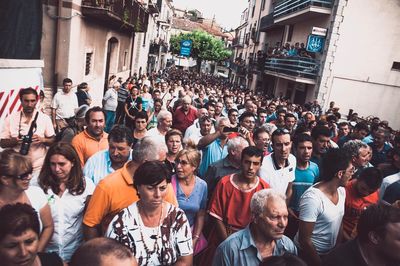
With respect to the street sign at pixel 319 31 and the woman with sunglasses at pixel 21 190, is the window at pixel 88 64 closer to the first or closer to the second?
the street sign at pixel 319 31

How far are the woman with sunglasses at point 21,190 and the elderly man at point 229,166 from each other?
1.95 metres

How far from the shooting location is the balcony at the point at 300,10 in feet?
53.3

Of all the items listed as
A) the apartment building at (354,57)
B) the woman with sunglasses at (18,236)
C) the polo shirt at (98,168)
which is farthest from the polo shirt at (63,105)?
the apartment building at (354,57)

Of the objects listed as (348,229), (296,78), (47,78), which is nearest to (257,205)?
(348,229)

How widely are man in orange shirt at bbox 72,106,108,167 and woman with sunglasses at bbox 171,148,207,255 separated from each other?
1.33 m

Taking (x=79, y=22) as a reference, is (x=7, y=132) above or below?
below

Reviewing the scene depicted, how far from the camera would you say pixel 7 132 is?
434 cm

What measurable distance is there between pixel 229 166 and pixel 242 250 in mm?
1648

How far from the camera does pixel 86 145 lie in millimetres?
4410

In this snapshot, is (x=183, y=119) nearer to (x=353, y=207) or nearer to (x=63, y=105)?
(x=63, y=105)

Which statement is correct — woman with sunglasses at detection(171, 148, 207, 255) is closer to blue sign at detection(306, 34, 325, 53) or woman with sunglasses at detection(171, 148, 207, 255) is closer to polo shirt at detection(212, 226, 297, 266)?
polo shirt at detection(212, 226, 297, 266)

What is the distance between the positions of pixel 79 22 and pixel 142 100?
11.8 feet

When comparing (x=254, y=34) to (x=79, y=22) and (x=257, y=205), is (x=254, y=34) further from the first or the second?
(x=257, y=205)

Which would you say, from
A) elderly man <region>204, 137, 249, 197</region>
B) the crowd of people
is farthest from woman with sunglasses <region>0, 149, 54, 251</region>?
elderly man <region>204, 137, 249, 197</region>
